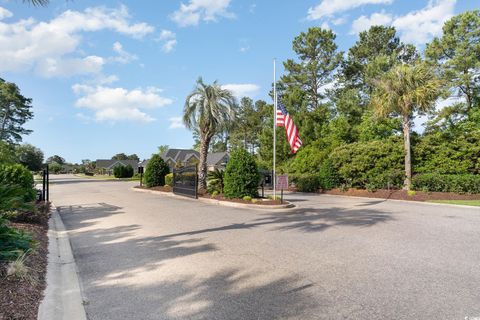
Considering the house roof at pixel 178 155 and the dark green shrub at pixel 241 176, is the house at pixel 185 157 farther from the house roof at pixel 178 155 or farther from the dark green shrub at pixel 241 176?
the dark green shrub at pixel 241 176

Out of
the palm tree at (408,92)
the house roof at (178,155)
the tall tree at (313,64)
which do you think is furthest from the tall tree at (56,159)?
the palm tree at (408,92)

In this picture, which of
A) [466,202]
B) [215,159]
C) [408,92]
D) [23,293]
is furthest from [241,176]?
[215,159]

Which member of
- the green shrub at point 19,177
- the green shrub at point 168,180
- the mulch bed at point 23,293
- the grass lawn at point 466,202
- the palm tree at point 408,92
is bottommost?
the mulch bed at point 23,293

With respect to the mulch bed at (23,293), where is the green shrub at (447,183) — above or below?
above

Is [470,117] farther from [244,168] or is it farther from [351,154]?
[244,168]

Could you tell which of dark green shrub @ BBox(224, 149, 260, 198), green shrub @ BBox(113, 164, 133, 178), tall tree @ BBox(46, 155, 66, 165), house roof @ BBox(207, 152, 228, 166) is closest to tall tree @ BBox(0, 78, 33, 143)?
green shrub @ BBox(113, 164, 133, 178)

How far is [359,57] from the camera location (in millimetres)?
32438

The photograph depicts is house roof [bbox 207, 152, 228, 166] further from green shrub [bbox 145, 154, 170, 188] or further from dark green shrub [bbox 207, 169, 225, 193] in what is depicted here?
dark green shrub [bbox 207, 169, 225, 193]

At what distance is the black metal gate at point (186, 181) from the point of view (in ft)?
52.9

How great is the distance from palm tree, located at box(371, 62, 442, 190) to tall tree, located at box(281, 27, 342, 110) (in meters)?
16.0

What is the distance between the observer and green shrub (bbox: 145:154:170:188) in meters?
22.0

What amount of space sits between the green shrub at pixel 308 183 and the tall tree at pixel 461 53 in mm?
13768

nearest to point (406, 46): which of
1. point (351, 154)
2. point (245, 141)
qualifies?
point (351, 154)

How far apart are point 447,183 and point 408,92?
17.5 feet
